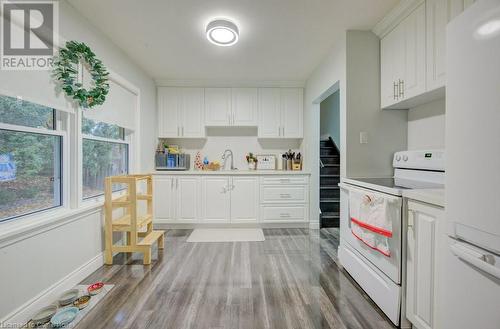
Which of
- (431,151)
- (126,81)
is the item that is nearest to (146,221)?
(126,81)

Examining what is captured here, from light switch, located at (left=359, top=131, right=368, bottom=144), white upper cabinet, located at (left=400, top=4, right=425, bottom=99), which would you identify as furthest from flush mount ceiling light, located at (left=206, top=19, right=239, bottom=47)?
light switch, located at (left=359, top=131, right=368, bottom=144)

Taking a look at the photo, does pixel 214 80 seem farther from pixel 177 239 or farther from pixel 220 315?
pixel 220 315

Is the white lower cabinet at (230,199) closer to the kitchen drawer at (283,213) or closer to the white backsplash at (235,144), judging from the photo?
the kitchen drawer at (283,213)

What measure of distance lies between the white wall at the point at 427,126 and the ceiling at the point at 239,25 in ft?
3.23

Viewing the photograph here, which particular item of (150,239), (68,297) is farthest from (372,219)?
(68,297)

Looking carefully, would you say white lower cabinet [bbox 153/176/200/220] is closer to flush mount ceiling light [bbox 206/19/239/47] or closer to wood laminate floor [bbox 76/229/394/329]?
wood laminate floor [bbox 76/229/394/329]

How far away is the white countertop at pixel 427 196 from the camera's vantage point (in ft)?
3.87

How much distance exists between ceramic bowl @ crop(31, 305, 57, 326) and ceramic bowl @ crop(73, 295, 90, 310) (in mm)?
126

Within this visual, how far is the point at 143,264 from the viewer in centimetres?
235

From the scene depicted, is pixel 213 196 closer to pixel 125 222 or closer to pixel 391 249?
pixel 125 222

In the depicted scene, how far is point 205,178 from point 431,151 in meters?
2.87

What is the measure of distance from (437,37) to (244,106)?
2693mm

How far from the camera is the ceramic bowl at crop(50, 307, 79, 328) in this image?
1.46m

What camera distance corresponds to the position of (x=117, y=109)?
2.70 m
